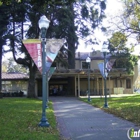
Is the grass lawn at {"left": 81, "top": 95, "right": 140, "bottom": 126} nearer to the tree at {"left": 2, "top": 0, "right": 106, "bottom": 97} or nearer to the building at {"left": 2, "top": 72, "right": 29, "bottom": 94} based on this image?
the tree at {"left": 2, "top": 0, "right": 106, "bottom": 97}

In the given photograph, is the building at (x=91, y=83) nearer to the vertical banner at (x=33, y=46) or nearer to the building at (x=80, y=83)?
the building at (x=80, y=83)

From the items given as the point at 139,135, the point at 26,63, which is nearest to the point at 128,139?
the point at 139,135

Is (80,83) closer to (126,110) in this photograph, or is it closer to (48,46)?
(126,110)

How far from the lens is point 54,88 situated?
44.4 meters

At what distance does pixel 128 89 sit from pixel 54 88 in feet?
42.2

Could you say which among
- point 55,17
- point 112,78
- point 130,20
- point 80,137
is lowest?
point 80,137

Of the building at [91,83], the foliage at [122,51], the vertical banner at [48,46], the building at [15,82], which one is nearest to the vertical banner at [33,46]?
the vertical banner at [48,46]

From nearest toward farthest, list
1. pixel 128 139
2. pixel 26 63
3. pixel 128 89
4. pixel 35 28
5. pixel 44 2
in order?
pixel 128 139
pixel 44 2
pixel 35 28
pixel 26 63
pixel 128 89

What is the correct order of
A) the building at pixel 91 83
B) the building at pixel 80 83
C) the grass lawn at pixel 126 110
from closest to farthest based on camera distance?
the grass lawn at pixel 126 110
the building at pixel 91 83
the building at pixel 80 83

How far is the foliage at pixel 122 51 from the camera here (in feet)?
82.6

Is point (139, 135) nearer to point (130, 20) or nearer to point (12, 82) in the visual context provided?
point (130, 20)

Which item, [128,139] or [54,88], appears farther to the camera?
[54,88]

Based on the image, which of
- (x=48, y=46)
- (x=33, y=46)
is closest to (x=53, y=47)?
(x=48, y=46)

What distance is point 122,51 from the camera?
36000mm
